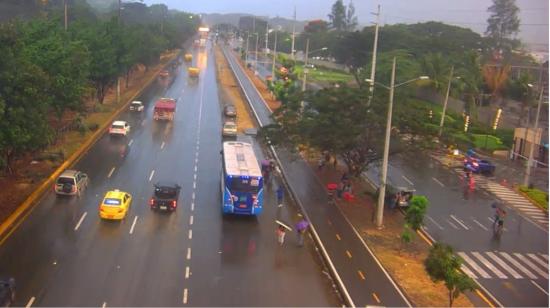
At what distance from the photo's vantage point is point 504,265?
90.4 ft

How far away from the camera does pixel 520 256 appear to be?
29125 mm

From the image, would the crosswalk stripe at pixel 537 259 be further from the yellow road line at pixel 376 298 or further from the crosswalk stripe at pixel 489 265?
the yellow road line at pixel 376 298

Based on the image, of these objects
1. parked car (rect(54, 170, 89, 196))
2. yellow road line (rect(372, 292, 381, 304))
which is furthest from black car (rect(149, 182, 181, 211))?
yellow road line (rect(372, 292, 381, 304))

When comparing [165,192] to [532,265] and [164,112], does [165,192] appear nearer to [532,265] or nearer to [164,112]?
[532,265]

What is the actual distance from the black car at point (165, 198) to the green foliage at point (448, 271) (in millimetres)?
14368

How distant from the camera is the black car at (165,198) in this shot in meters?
31.1

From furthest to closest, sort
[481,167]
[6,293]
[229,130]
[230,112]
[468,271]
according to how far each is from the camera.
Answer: [230,112] < [229,130] < [481,167] < [468,271] < [6,293]

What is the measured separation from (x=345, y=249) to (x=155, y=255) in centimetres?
825

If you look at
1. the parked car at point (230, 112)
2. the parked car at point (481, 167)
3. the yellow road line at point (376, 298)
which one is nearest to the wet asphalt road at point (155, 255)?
the yellow road line at point (376, 298)

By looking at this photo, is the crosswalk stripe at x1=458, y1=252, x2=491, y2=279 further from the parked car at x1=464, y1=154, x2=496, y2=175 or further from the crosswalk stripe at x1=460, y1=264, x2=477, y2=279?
the parked car at x1=464, y1=154, x2=496, y2=175

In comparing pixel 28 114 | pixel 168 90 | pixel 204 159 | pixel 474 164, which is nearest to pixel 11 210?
pixel 28 114

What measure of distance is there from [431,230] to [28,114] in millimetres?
20688

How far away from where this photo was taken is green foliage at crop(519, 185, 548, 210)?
132 ft

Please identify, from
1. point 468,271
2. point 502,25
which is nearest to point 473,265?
point 468,271
